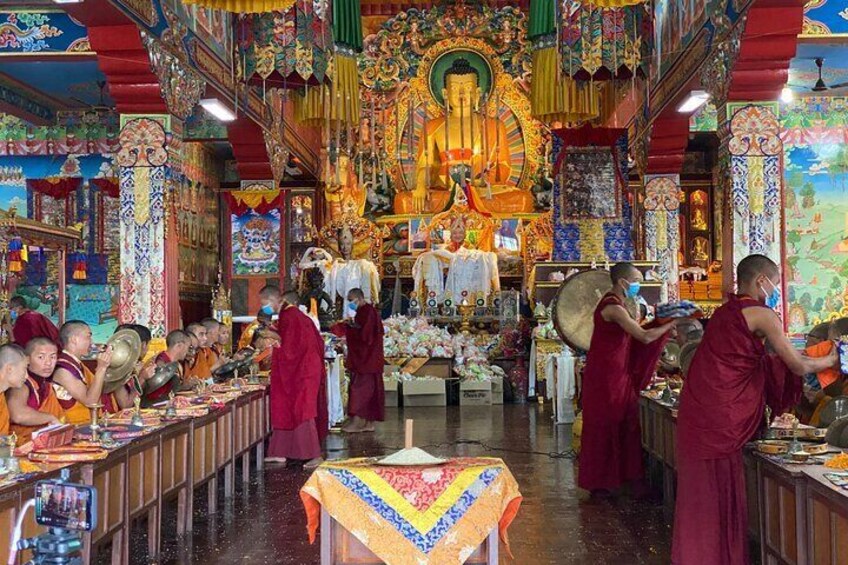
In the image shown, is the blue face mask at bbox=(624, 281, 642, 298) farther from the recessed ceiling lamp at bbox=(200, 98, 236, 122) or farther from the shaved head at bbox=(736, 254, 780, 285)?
the recessed ceiling lamp at bbox=(200, 98, 236, 122)

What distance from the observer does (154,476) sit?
17.1 feet

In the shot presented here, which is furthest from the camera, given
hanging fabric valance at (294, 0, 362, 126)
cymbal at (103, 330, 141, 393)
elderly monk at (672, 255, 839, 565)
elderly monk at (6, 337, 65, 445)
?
hanging fabric valance at (294, 0, 362, 126)

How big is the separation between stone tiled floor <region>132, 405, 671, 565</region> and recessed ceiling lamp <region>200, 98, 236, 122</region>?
4377 mm

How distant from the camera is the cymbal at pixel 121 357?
5859 millimetres

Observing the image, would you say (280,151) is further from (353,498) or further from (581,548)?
(353,498)

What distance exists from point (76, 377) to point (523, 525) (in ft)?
9.11

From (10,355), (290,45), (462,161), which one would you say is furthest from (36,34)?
(462,161)

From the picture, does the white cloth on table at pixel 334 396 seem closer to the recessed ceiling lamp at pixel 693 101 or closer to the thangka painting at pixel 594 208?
the thangka painting at pixel 594 208

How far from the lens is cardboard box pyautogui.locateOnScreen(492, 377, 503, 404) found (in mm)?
14864

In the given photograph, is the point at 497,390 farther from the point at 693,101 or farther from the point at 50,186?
the point at 50,186

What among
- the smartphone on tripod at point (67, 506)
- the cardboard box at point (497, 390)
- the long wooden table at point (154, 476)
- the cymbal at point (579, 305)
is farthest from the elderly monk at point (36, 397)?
the cardboard box at point (497, 390)

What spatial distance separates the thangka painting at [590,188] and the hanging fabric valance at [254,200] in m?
4.31

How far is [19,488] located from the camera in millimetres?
3518

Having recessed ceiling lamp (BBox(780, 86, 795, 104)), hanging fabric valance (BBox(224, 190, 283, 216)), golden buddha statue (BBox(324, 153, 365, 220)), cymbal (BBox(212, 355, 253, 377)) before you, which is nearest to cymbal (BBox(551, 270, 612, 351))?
cymbal (BBox(212, 355, 253, 377))
